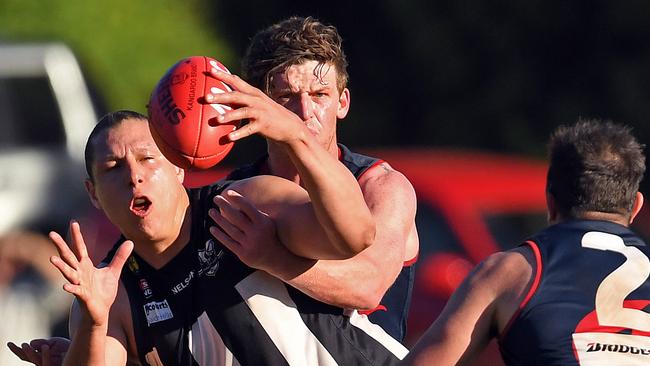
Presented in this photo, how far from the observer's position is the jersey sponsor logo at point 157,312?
4.91m

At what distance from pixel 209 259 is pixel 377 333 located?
654mm

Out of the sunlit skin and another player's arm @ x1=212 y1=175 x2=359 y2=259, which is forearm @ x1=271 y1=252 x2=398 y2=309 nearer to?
another player's arm @ x1=212 y1=175 x2=359 y2=259

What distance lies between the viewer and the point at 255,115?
4.11m

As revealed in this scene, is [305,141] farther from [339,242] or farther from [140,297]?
[140,297]

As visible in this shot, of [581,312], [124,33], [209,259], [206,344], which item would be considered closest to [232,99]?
[209,259]

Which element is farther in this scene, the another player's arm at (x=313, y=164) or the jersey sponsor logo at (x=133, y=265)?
the jersey sponsor logo at (x=133, y=265)

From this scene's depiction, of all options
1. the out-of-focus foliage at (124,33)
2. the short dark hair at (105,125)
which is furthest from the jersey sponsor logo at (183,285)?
the out-of-focus foliage at (124,33)

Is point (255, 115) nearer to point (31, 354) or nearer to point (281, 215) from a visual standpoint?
point (281, 215)

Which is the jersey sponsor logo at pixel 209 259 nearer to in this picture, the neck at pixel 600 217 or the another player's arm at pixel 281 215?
the another player's arm at pixel 281 215

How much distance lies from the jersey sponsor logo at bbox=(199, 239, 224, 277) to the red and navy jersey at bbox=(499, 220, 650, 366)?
1.01 metres

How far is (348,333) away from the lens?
4.93 m

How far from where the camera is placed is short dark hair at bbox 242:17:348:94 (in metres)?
5.34

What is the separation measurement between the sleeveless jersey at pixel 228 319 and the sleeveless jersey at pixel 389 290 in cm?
16

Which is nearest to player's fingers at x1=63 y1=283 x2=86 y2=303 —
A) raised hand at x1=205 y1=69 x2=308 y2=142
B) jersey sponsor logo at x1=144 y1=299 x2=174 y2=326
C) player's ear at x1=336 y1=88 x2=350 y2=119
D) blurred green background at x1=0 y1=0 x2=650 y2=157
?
jersey sponsor logo at x1=144 y1=299 x2=174 y2=326
